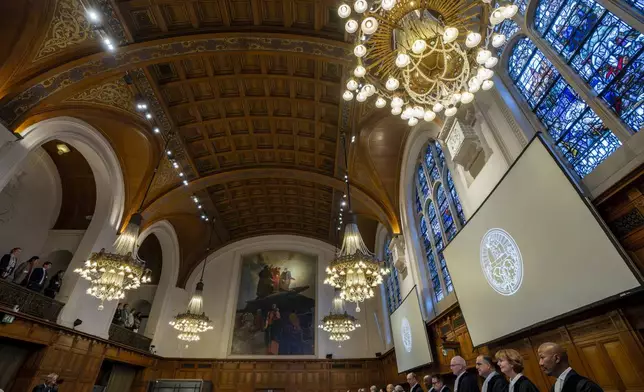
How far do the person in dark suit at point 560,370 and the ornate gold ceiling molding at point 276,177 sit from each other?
8.97 metres

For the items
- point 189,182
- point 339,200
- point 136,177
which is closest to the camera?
point 136,177

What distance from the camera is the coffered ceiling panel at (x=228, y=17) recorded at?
23.3ft

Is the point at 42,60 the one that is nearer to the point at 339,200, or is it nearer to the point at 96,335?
the point at 96,335

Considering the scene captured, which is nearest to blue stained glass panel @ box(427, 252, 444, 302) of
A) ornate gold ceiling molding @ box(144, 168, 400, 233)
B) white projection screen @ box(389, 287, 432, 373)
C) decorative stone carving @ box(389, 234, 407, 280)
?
white projection screen @ box(389, 287, 432, 373)

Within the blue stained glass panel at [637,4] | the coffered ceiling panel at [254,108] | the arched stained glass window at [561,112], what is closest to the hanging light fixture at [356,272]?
the arched stained glass window at [561,112]

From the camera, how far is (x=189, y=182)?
1250cm

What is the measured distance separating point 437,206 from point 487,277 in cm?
345

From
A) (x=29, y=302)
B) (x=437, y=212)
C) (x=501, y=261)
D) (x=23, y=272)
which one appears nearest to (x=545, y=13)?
(x=501, y=261)

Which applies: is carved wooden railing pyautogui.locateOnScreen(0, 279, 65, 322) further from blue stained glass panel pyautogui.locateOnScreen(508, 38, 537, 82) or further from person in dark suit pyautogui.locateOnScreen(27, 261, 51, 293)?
blue stained glass panel pyautogui.locateOnScreen(508, 38, 537, 82)

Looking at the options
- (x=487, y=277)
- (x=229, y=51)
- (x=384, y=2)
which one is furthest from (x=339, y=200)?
(x=384, y=2)

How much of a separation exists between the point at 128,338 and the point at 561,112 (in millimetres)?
15553

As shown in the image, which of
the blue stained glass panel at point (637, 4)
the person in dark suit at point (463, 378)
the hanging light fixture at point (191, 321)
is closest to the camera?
the blue stained glass panel at point (637, 4)

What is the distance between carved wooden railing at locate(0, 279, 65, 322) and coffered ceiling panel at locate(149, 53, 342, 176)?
243 inches

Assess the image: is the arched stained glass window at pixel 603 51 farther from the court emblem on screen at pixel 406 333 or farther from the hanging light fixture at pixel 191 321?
the hanging light fixture at pixel 191 321
